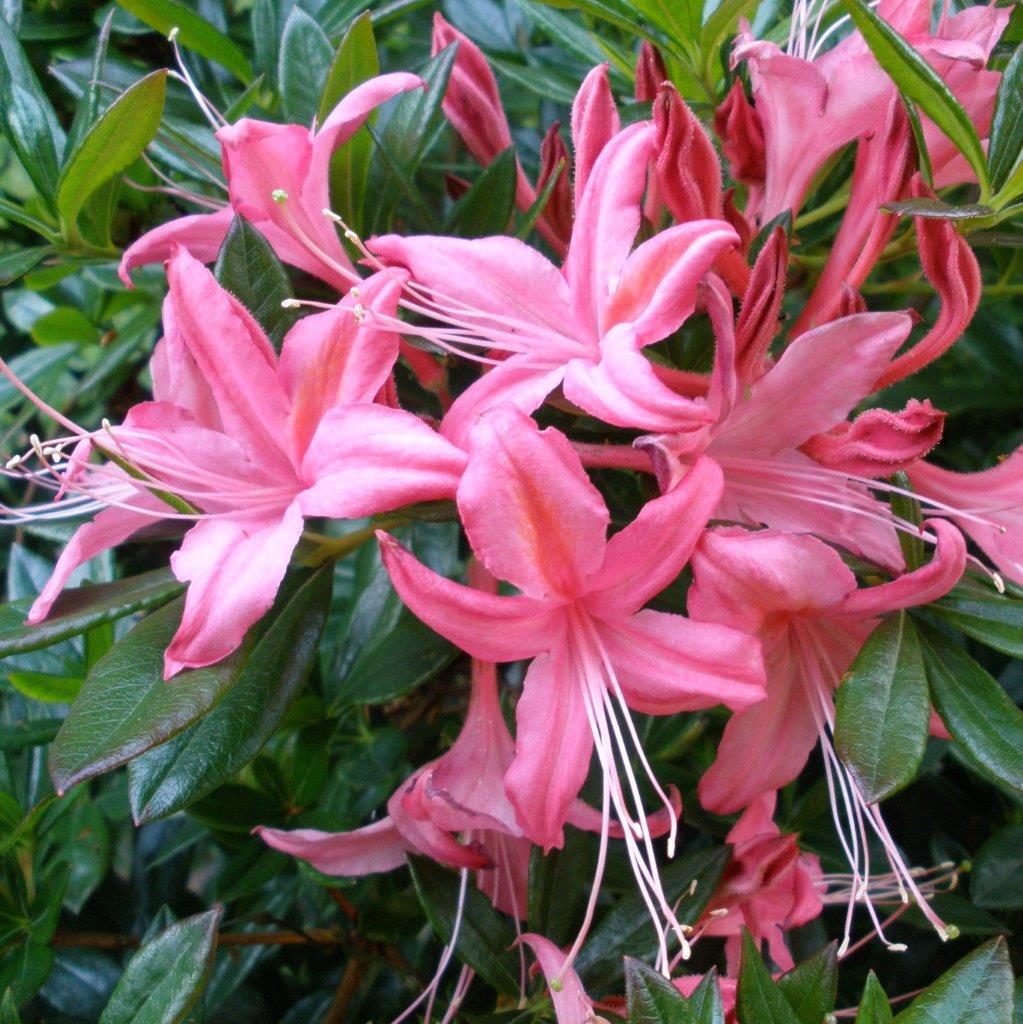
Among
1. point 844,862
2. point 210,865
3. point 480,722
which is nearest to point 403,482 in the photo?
point 480,722

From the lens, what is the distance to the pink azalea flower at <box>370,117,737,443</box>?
0.78 metres

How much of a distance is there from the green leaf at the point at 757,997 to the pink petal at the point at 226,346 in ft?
1.75

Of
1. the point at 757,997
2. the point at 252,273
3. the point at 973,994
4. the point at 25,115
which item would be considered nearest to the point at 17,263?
the point at 25,115

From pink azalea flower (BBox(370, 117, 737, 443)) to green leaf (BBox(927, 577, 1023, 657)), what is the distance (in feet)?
1.01

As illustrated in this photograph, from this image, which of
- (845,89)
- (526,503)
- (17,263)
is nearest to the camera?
(526,503)

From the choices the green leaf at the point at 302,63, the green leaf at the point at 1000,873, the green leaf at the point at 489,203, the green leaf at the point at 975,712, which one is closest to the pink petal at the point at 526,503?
the green leaf at the point at 975,712

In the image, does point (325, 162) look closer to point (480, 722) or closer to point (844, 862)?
point (480, 722)

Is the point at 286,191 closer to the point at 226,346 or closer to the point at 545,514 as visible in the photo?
the point at 226,346

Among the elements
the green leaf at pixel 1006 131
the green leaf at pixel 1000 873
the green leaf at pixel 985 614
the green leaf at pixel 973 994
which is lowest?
the green leaf at pixel 1000 873

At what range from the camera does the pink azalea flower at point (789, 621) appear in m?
0.82

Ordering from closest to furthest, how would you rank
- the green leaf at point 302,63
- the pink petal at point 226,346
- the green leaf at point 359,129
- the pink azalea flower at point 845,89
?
the pink petal at point 226,346
the pink azalea flower at point 845,89
the green leaf at point 359,129
the green leaf at point 302,63

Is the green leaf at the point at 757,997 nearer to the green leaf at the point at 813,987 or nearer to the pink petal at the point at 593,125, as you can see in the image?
the green leaf at the point at 813,987

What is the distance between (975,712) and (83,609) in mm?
734

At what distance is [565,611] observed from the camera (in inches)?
34.1
